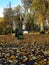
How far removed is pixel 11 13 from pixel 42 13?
40730 mm

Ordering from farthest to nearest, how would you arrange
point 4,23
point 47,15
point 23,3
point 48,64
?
point 4,23 → point 23,3 → point 47,15 → point 48,64

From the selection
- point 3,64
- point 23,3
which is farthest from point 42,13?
point 3,64

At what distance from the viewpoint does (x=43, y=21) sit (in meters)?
45.0

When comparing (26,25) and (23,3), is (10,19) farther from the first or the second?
(23,3)

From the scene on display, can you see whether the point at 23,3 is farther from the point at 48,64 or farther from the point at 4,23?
the point at 48,64

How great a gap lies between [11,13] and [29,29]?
25.1 ft

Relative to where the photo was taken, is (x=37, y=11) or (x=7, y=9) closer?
(x=37, y=11)

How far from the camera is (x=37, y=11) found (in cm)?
4619

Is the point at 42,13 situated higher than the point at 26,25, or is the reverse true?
the point at 42,13

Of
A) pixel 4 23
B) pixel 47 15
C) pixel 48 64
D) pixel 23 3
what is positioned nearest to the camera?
pixel 48 64

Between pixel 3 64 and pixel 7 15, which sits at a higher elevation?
pixel 3 64

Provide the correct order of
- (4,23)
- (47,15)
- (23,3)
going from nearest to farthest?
1. (47,15)
2. (23,3)
3. (4,23)

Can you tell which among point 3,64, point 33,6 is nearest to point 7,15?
point 33,6

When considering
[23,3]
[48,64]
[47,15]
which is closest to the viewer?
[48,64]
